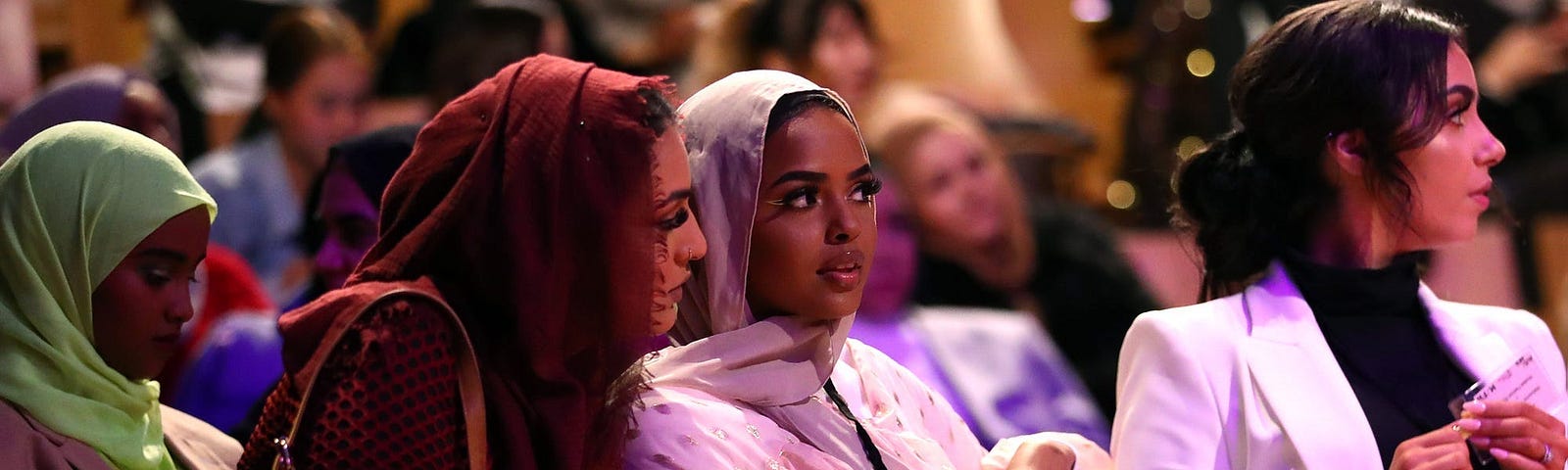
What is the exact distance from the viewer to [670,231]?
2.14m

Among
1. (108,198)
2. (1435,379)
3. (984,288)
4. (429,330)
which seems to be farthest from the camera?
(984,288)

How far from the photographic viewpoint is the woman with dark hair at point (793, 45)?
4844 millimetres

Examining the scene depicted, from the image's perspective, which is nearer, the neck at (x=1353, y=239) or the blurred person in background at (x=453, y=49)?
the neck at (x=1353, y=239)

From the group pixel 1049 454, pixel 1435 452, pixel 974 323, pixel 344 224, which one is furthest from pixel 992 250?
pixel 1435 452

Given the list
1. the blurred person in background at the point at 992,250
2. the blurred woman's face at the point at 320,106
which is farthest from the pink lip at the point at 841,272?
the blurred woman's face at the point at 320,106

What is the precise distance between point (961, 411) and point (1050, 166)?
1.60m

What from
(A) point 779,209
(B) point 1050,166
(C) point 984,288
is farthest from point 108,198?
(B) point 1050,166

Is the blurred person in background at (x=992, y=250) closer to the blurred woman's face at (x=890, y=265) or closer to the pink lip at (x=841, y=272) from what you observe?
the blurred woman's face at (x=890, y=265)

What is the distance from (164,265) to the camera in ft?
7.31

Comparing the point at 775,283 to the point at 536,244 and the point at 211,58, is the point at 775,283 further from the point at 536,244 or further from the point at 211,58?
the point at 211,58

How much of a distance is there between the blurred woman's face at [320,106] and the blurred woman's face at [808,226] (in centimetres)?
269

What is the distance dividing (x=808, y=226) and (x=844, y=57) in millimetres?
2742

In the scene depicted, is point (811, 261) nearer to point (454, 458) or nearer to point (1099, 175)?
point (454, 458)

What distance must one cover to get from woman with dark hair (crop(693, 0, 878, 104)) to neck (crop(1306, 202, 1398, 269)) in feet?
7.92
